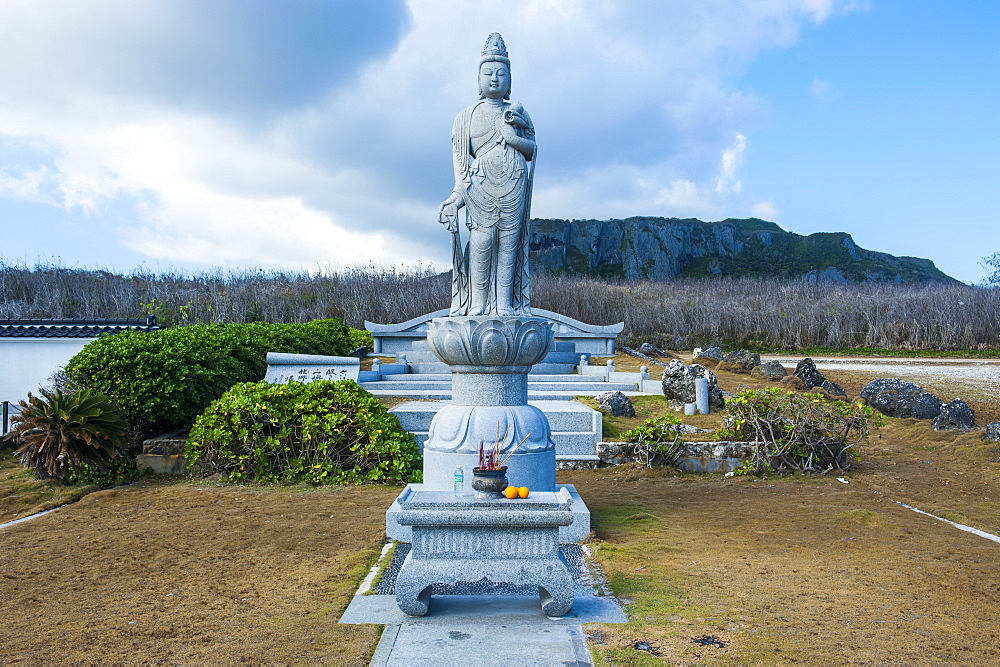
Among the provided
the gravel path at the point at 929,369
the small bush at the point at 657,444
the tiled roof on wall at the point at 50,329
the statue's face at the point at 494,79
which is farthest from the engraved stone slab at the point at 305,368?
the gravel path at the point at 929,369

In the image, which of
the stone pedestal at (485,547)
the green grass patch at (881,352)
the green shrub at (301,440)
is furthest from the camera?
the green grass patch at (881,352)

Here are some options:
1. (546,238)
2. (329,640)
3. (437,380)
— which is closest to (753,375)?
(437,380)

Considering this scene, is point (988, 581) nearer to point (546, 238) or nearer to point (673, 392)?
point (673, 392)

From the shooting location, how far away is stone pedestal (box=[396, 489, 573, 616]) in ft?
11.8

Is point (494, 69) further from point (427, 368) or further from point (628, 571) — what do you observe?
point (427, 368)

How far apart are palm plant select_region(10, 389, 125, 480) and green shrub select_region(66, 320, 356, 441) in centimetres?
36

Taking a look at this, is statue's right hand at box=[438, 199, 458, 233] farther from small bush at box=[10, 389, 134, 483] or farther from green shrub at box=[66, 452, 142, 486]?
green shrub at box=[66, 452, 142, 486]

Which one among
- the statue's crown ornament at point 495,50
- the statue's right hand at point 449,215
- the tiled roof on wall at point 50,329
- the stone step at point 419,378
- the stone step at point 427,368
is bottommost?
the stone step at point 419,378

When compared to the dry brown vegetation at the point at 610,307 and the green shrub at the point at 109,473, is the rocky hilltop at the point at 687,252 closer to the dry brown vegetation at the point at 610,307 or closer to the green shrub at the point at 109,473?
the dry brown vegetation at the point at 610,307

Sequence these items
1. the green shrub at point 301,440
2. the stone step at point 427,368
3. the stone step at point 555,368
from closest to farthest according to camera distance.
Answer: the green shrub at point 301,440, the stone step at point 427,368, the stone step at point 555,368

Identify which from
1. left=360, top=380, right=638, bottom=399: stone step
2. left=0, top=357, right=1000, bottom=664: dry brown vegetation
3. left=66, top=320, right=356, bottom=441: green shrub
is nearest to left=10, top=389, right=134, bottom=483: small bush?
left=66, top=320, right=356, bottom=441: green shrub

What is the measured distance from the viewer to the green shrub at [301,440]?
739 centimetres

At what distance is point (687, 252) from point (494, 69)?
230 feet

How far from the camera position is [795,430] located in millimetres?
7840
